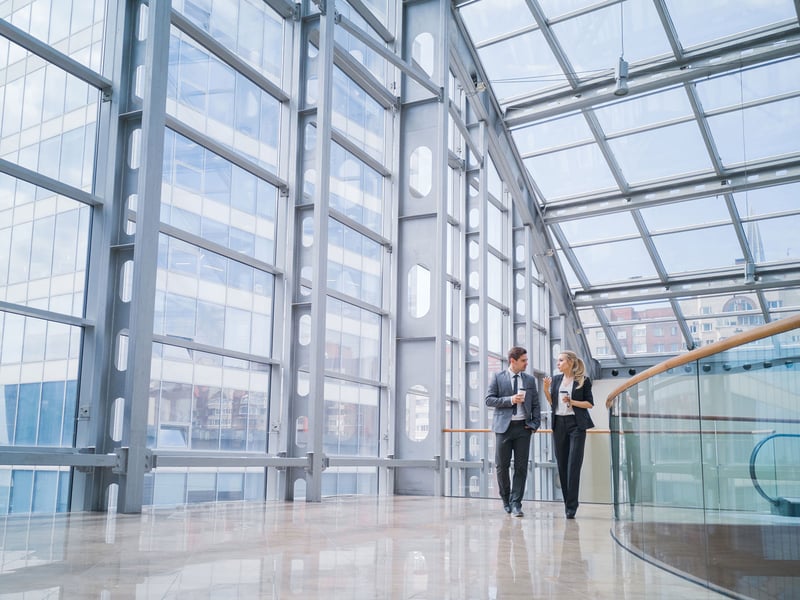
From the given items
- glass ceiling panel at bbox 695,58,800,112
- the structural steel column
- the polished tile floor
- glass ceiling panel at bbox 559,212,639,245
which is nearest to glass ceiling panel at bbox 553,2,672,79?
glass ceiling panel at bbox 695,58,800,112

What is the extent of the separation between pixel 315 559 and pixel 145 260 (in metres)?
3.58

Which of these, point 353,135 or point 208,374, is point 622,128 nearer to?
point 353,135

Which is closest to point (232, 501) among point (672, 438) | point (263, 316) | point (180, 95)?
point (263, 316)

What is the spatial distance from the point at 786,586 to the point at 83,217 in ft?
20.1

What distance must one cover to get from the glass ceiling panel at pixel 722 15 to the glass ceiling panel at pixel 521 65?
88.9 inches

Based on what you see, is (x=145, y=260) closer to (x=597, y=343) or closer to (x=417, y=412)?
(x=417, y=412)

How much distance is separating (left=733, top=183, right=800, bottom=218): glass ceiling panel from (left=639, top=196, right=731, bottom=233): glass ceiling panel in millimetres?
345

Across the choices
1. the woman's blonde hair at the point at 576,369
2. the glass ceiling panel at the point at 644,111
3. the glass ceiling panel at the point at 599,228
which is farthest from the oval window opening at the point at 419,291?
the glass ceiling panel at the point at 599,228

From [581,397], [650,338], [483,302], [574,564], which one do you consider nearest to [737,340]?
[574,564]

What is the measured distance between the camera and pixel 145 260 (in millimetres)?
6477

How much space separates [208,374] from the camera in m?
8.15

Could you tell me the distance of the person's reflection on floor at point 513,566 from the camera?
2.91 metres

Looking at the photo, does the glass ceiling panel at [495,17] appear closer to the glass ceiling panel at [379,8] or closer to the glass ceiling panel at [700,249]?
the glass ceiling panel at [379,8]

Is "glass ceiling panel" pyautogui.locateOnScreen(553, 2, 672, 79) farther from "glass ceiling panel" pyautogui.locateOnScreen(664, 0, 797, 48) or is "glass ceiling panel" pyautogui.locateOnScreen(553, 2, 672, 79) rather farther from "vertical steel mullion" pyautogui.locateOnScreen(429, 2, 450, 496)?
"vertical steel mullion" pyautogui.locateOnScreen(429, 2, 450, 496)
